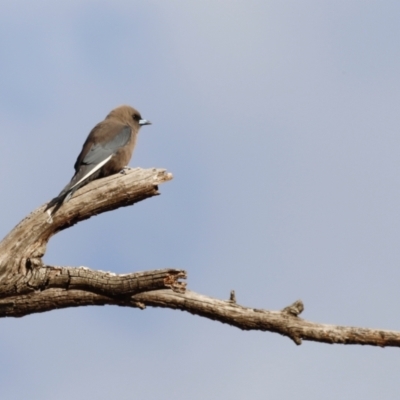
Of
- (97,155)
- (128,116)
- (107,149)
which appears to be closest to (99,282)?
(97,155)

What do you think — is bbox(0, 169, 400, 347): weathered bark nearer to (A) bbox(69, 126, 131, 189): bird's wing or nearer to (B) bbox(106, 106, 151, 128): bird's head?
(A) bbox(69, 126, 131, 189): bird's wing

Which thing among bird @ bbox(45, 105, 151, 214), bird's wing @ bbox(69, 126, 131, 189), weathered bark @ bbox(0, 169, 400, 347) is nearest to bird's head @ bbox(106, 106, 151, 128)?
bird @ bbox(45, 105, 151, 214)

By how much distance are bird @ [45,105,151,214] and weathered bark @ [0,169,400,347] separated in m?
0.37

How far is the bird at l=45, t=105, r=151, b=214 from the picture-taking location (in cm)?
852

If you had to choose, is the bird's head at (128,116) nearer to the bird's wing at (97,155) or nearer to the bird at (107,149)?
the bird at (107,149)

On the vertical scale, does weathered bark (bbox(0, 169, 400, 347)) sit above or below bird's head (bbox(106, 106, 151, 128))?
below

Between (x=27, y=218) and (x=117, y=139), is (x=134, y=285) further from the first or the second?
(x=117, y=139)

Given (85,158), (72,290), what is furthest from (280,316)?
(85,158)

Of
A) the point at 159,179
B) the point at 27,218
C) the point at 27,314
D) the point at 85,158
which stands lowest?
the point at 27,314

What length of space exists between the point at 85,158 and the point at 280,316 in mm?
3198

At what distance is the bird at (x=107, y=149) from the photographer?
8.52 m

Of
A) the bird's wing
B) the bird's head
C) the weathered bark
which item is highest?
the bird's head

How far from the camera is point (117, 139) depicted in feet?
31.1

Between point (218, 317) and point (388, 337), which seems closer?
point (388, 337)
